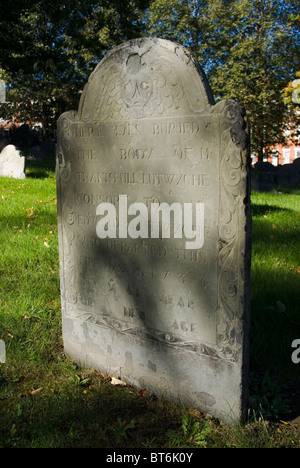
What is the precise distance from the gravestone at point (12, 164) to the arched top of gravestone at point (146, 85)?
8.51m

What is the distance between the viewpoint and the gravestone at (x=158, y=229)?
2.59 meters

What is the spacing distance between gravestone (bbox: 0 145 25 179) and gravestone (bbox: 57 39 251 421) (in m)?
8.34

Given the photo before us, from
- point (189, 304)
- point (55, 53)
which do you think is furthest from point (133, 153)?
point (55, 53)

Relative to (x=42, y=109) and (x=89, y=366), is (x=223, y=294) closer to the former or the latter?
(x=89, y=366)

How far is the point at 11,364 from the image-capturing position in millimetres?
3246

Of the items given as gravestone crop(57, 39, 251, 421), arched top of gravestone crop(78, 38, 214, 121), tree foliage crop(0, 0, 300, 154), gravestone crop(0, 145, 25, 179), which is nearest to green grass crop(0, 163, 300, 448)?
gravestone crop(57, 39, 251, 421)

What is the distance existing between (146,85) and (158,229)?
958 millimetres

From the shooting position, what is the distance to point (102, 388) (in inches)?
121

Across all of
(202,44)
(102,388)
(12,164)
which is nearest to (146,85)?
(102,388)

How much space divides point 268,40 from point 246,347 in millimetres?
24757

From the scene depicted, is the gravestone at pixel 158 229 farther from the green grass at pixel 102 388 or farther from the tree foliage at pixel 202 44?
the tree foliage at pixel 202 44

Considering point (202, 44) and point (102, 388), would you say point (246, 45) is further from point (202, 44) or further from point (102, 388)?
point (102, 388)

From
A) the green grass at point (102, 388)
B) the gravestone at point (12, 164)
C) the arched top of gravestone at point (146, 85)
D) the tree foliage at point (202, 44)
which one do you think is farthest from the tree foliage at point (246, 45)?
the arched top of gravestone at point (146, 85)

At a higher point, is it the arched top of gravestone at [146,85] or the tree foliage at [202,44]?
the tree foliage at [202,44]
